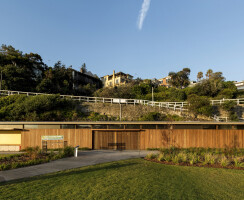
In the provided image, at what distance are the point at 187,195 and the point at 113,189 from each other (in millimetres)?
2851

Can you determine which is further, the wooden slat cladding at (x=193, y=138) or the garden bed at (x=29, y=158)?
the wooden slat cladding at (x=193, y=138)

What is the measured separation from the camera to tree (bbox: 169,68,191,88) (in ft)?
171

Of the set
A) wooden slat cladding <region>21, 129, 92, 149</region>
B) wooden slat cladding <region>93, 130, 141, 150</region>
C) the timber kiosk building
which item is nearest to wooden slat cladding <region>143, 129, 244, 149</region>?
the timber kiosk building

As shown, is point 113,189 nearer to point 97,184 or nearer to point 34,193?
point 97,184

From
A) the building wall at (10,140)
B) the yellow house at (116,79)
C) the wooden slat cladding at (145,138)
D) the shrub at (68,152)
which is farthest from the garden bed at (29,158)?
the yellow house at (116,79)

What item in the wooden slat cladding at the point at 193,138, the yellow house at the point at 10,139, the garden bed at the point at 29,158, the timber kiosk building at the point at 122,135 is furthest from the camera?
the yellow house at the point at 10,139

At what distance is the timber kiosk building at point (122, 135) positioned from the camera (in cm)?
1475

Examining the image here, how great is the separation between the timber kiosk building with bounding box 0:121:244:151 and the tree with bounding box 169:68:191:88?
129ft

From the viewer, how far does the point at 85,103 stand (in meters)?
30.8

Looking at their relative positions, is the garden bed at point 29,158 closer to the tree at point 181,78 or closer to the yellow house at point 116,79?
the tree at point 181,78

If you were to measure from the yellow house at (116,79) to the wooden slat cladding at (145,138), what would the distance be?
159 ft

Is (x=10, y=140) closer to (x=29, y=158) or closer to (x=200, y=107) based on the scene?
(x=29, y=158)

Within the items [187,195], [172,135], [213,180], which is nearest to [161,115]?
[172,135]

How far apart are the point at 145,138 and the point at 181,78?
4348 cm
